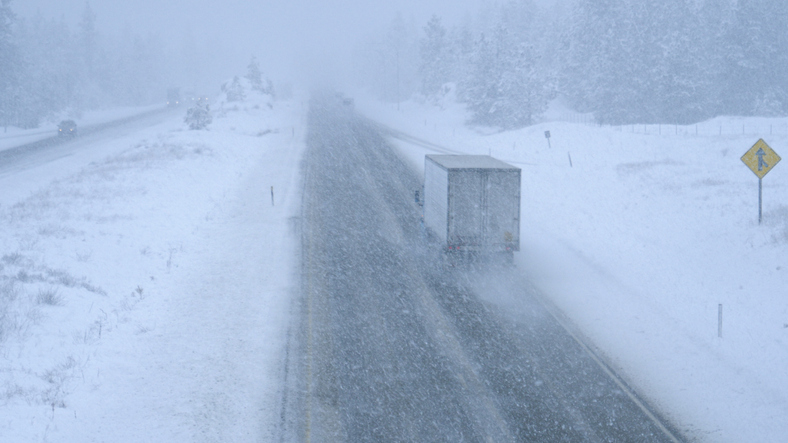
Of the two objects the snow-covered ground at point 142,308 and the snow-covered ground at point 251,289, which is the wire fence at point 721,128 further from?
the snow-covered ground at point 142,308

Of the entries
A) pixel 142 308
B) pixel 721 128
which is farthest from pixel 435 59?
pixel 142 308

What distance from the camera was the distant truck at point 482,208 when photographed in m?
14.6

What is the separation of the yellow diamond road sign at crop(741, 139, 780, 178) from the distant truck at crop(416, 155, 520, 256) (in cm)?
683

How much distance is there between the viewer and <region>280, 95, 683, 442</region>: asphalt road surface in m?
8.17

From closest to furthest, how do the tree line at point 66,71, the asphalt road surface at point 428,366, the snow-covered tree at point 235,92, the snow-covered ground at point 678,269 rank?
the asphalt road surface at point 428,366, the snow-covered ground at point 678,269, the tree line at point 66,71, the snow-covered tree at point 235,92

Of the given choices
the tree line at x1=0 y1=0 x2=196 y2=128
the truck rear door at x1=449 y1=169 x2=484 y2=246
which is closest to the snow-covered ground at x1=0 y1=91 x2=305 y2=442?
the truck rear door at x1=449 y1=169 x2=484 y2=246

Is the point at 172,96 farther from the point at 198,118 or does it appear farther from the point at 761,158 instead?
the point at 761,158

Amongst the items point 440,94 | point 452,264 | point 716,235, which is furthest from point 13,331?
point 440,94

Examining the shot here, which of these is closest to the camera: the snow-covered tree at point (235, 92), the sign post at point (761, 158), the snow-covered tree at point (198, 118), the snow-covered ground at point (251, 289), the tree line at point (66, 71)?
the snow-covered ground at point (251, 289)

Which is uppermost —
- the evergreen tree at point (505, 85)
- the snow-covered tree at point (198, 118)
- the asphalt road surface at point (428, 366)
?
the evergreen tree at point (505, 85)

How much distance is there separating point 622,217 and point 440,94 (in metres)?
57.0

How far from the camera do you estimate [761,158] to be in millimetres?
15133

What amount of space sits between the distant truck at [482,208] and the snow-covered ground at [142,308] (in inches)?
195

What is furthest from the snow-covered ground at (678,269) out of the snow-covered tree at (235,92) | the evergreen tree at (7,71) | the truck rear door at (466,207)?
the evergreen tree at (7,71)
